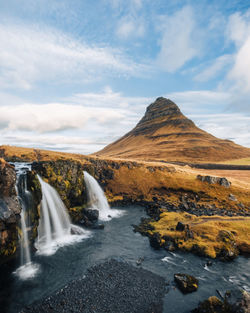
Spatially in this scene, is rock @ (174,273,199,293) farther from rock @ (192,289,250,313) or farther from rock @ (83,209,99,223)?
rock @ (83,209,99,223)

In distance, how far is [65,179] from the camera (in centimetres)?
4756

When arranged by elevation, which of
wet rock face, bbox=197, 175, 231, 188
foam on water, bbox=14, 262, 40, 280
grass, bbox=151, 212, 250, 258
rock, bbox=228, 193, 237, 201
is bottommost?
foam on water, bbox=14, 262, 40, 280

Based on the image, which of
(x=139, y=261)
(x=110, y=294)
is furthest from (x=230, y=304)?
(x=139, y=261)

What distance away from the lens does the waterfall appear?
26.2 metres

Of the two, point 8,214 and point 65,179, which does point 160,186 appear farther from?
point 8,214

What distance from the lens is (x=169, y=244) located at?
33.6 meters

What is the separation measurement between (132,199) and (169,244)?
3177cm

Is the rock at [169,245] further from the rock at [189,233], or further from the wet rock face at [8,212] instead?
the wet rock face at [8,212]

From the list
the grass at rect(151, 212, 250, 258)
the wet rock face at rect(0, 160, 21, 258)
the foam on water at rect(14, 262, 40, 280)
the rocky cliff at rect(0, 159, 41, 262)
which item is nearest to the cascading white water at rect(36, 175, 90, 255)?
the foam on water at rect(14, 262, 40, 280)

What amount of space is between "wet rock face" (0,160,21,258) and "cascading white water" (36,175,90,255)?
722cm

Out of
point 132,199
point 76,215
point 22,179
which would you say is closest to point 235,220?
point 132,199

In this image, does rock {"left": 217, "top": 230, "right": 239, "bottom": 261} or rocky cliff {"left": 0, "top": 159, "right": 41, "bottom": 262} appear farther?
rock {"left": 217, "top": 230, "right": 239, "bottom": 261}

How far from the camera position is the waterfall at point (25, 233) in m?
26.2

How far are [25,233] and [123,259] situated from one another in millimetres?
15761
